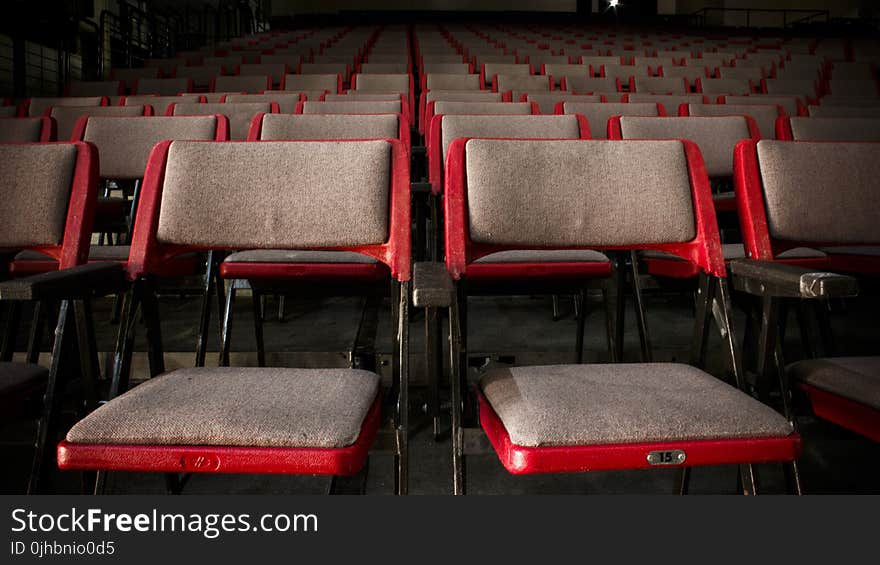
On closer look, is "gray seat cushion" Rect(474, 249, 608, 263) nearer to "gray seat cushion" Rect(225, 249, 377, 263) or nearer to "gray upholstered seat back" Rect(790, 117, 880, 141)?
"gray seat cushion" Rect(225, 249, 377, 263)

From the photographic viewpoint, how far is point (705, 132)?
2262 millimetres

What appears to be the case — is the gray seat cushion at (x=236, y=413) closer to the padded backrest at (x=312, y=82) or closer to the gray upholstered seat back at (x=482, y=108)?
→ the gray upholstered seat back at (x=482, y=108)

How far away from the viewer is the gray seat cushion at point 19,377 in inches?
38.6

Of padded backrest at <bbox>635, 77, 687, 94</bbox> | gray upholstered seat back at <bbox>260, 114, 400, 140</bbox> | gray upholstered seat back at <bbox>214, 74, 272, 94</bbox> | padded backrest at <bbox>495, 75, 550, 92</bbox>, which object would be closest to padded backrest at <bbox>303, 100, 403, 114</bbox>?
gray upholstered seat back at <bbox>260, 114, 400, 140</bbox>

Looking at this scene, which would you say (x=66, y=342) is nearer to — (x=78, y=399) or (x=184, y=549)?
(x=78, y=399)

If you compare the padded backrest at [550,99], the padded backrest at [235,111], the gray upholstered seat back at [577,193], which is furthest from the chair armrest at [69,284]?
the padded backrest at [550,99]

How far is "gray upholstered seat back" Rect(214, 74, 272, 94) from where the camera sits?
4836 millimetres

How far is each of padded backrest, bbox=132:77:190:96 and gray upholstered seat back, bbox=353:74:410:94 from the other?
5.40 feet

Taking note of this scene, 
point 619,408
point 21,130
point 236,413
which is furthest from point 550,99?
point 236,413

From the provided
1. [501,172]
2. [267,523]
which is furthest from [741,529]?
[501,172]

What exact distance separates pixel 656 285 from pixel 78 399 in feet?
6.03

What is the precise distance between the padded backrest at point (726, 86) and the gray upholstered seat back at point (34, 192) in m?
4.95

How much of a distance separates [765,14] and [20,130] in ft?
56.4

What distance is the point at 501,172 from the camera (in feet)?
4.06
